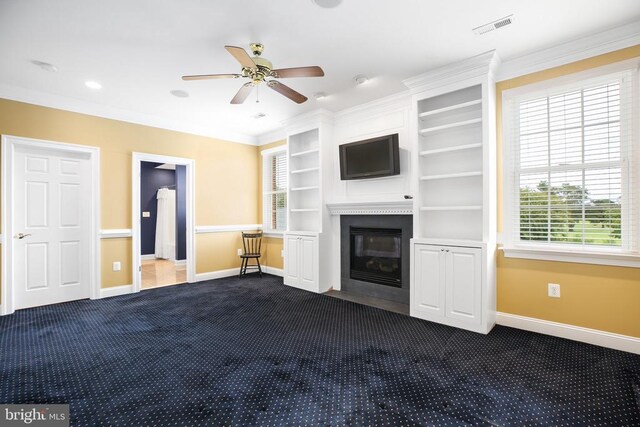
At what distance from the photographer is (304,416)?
1833 mm

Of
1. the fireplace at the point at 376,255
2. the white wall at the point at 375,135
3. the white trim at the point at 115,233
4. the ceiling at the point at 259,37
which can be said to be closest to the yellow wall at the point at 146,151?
the white trim at the point at 115,233

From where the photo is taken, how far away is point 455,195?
141 inches

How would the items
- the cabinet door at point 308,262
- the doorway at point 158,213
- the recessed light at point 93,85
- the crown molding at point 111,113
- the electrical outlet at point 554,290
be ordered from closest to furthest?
1. the electrical outlet at point 554,290
2. the recessed light at point 93,85
3. the crown molding at point 111,113
4. the cabinet door at point 308,262
5. the doorway at point 158,213

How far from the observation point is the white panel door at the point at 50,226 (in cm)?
392

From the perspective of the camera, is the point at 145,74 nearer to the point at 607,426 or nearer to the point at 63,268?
the point at 63,268

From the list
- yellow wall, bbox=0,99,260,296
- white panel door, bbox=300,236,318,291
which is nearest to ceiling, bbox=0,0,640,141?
yellow wall, bbox=0,99,260,296

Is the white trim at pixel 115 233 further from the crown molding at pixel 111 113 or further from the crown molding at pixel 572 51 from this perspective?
the crown molding at pixel 572 51

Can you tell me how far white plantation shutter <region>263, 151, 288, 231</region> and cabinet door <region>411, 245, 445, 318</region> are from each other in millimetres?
3156

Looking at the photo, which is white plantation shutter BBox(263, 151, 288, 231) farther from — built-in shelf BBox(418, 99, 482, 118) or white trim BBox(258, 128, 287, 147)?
built-in shelf BBox(418, 99, 482, 118)

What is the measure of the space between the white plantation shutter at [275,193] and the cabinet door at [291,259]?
93 centimetres

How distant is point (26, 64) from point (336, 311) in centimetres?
442

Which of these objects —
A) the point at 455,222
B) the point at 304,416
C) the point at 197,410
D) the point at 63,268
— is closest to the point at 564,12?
the point at 455,222

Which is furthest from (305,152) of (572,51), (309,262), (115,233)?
(572,51)

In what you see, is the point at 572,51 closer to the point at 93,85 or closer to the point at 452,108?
the point at 452,108
